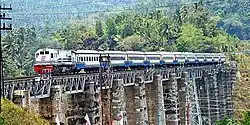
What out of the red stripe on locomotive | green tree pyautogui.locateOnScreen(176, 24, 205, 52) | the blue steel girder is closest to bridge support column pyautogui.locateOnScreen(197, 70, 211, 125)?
the blue steel girder

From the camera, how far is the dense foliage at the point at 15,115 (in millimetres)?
28283

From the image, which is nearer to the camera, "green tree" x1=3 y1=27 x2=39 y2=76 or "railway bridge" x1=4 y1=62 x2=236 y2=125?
"railway bridge" x1=4 y1=62 x2=236 y2=125

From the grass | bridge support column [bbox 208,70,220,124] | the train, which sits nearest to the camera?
the train

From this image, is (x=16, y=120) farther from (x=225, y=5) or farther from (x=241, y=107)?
(x=225, y=5)

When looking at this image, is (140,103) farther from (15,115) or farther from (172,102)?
(15,115)

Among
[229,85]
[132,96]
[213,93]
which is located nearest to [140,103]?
[132,96]

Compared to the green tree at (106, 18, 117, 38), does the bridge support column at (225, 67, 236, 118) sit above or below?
below

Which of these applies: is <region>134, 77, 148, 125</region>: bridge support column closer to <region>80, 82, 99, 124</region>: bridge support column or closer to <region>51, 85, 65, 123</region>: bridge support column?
<region>80, 82, 99, 124</region>: bridge support column

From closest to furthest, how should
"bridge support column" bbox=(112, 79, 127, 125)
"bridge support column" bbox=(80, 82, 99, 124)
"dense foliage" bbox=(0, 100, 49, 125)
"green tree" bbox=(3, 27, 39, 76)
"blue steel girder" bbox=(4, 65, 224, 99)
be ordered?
"dense foliage" bbox=(0, 100, 49, 125)
"blue steel girder" bbox=(4, 65, 224, 99)
"bridge support column" bbox=(80, 82, 99, 124)
"bridge support column" bbox=(112, 79, 127, 125)
"green tree" bbox=(3, 27, 39, 76)

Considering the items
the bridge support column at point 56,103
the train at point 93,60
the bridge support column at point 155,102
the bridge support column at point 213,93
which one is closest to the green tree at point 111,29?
the bridge support column at point 213,93

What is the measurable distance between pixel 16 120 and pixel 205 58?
143ft

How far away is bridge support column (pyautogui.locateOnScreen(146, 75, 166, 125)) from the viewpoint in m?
48.0

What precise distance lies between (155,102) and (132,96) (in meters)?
3.51

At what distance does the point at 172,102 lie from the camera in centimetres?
5125
